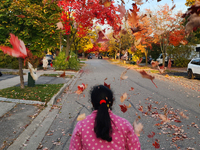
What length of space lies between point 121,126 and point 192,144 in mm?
2981

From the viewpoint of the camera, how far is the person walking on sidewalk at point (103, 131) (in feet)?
5.58

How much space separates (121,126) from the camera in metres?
1.83

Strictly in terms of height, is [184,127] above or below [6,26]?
below

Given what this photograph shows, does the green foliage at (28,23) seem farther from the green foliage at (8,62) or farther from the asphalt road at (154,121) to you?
→ the green foliage at (8,62)

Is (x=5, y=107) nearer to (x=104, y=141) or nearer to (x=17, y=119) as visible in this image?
(x=17, y=119)

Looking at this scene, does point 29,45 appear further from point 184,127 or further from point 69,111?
point 184,127

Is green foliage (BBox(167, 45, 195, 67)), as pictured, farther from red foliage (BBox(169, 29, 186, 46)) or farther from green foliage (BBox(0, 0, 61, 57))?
green foliage (BBox(0, 0, 61, 57))

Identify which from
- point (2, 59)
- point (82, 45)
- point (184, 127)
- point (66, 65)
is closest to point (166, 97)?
point (184, 127)

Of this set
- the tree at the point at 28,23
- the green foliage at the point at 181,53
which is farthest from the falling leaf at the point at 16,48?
the green foliage at the point at 181,53

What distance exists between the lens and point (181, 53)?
95.2ft

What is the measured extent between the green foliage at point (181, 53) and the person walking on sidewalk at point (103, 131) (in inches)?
1145

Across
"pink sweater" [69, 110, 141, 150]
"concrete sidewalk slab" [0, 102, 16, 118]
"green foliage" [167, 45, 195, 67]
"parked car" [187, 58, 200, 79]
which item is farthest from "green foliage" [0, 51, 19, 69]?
"pink sweater" [69, 110, 141, 150]

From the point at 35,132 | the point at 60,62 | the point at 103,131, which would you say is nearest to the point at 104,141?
the point at 103,131

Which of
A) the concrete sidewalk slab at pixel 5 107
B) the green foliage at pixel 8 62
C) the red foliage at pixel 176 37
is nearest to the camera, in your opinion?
the concrete sidewalk slab at pixel 5 107
